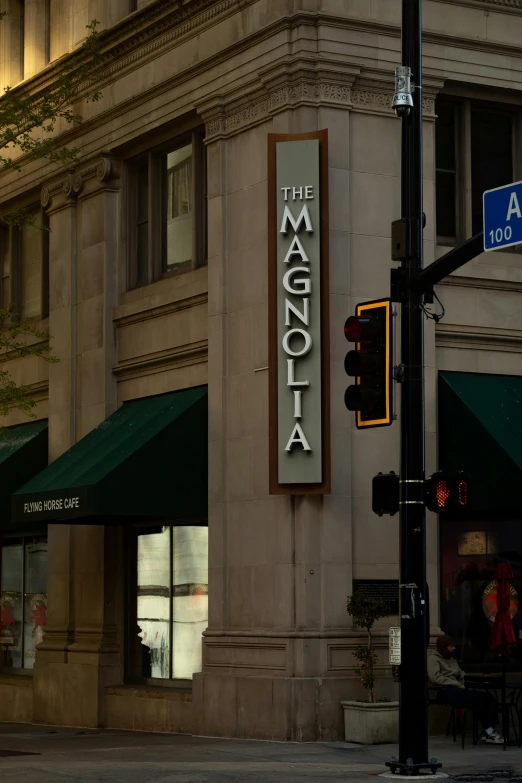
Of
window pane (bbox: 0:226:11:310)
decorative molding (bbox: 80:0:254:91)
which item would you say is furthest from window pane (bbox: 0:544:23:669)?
decorative molding (bbox: 80:0:254:91)

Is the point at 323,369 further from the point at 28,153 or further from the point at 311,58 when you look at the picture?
the point at 28,153

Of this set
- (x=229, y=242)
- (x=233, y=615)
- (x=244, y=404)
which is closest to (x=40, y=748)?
(x=233, y=615)

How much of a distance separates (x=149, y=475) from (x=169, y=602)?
2470 mm

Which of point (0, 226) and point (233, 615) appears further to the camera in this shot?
point (0, 226)

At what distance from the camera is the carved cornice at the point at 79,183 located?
2528 centimetres

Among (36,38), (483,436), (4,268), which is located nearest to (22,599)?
(4,268)

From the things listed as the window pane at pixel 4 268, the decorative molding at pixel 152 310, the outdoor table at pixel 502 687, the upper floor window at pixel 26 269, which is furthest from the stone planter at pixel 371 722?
the window pane at pixel 4 268

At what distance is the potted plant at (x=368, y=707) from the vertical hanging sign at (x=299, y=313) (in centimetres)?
170

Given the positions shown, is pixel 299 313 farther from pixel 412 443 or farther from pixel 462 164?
pixel 412 443

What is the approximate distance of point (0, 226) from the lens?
97.9 ft

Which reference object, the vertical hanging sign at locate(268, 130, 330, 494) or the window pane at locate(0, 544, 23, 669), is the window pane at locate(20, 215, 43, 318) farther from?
the vertical hanging sign at locate(268, 130, 330, 494)

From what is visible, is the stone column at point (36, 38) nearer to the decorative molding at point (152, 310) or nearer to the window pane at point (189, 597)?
the decorative molding at point (152, 310)

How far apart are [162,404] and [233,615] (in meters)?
3.81

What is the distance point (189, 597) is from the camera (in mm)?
22828
